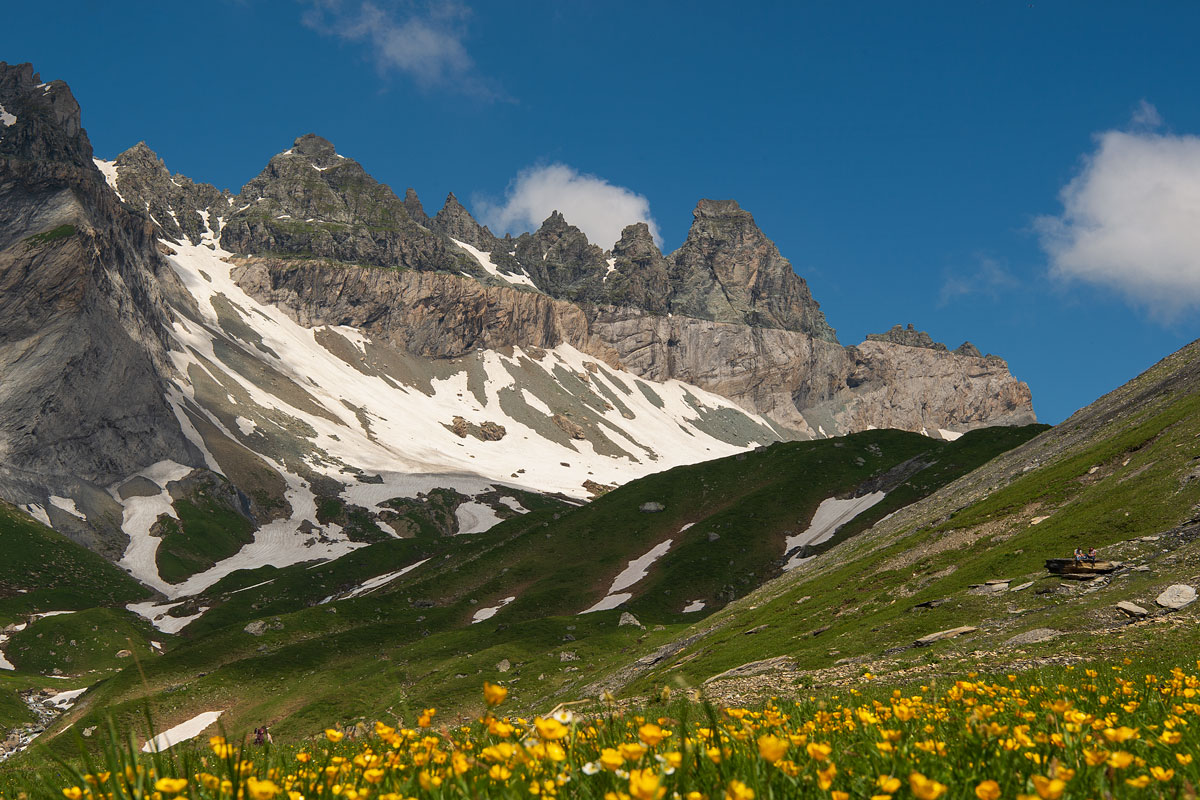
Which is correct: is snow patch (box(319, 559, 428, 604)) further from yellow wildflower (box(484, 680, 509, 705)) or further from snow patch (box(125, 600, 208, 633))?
yellow wildflower (box(484, 680, 509, 705))

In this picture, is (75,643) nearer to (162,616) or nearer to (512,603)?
(162,616)

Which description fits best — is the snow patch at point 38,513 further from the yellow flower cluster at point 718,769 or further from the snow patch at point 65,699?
the yellow flower cluster at point 718,769

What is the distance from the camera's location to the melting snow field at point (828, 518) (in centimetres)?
10006

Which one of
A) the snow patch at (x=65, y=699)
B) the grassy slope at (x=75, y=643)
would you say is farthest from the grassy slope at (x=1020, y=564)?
the grassy slope at (x=75, y=643)

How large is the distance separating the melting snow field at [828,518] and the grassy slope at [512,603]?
2.02 m

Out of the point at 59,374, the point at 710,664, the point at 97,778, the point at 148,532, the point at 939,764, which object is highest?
the point at 59,374

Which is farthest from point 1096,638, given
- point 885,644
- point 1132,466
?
point 1132,466

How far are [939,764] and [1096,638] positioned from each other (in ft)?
99.2

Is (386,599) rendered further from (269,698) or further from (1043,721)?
(1043,721)

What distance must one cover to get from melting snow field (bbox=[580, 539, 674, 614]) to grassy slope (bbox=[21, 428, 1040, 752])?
1915 millimetres

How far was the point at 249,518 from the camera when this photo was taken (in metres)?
193

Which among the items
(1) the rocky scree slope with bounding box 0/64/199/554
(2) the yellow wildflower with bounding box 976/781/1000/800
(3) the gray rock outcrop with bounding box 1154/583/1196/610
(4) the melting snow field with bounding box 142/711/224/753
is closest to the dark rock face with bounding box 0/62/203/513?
(1) the rocky scree slope with bounding box 0/64/199/554

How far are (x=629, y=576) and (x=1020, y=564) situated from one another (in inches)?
2428

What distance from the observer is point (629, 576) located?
332 feet
